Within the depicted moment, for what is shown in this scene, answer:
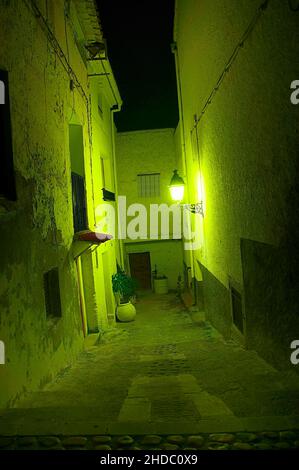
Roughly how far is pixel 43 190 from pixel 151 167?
14430 mm

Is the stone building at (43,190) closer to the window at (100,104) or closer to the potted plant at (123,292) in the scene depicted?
the potted plant at (123,292)

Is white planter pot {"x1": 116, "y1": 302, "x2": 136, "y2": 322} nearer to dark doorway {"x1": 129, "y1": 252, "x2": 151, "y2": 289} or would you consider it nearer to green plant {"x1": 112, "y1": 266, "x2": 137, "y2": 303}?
green plant {"x1": 112, "y1": 266, "x2": 137, "y2": 303}

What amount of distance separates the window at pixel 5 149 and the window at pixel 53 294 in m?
1.98

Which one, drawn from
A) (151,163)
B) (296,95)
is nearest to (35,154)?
(296,95)

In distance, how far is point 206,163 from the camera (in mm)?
9023

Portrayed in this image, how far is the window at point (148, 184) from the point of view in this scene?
19.7 meters

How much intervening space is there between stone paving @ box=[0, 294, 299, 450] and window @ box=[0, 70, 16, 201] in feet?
8.21

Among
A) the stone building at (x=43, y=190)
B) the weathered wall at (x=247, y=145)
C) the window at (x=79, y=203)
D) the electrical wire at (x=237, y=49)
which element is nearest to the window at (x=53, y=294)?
the stone building at (x=43, y=190)

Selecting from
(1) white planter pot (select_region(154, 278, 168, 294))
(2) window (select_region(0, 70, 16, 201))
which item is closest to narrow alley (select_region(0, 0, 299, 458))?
(2) window (select_region(0, 70, 16, 201))

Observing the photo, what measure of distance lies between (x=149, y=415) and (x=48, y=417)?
2.99ft

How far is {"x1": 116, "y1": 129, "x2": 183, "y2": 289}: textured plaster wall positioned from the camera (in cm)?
1966

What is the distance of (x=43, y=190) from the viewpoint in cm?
571

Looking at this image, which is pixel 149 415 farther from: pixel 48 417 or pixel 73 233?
pixel 73 233

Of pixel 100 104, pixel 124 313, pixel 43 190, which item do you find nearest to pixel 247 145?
pixel 43 190
